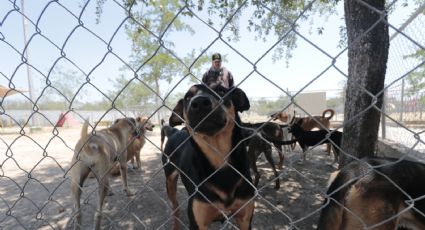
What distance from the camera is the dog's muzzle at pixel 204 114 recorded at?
75.7 inches

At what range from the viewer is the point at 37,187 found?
18.7 ft

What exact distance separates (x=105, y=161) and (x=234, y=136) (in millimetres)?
2539

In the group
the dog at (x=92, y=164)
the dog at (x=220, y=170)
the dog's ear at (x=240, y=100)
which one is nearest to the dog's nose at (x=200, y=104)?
the dog at (x=220, y=170)

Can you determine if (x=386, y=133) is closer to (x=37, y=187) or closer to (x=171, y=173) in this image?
(x=171, y=173)

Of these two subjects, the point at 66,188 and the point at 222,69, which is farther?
the point at 222,69

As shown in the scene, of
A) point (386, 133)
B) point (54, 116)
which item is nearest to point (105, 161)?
point (386, 133)

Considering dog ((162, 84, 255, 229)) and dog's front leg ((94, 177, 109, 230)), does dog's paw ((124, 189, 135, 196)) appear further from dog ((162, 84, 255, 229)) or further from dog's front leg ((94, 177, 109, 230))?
dog ((162, 84, 255, 229))

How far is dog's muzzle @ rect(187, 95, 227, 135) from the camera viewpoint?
6.31 ft

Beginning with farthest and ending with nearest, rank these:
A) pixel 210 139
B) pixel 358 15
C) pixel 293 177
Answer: pixel 293 177
pixel 358 15
pixel 210 139

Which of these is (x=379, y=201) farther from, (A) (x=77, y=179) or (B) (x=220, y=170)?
(A) (x=77, y=179)

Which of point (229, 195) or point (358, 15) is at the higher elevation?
point (358, 15)

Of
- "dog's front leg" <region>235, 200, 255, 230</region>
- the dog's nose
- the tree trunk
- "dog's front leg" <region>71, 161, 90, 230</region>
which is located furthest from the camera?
"dog's front leg" <region>71, 161, 90, 230</region>

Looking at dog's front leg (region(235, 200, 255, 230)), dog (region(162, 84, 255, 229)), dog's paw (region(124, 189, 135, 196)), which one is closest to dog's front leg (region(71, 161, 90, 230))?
dog's paw (region(124, 189, 135, 196))

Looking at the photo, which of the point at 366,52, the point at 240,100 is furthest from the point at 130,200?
the point at 366,52
